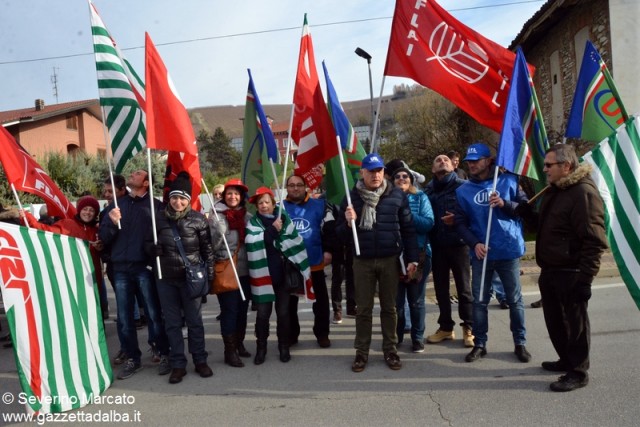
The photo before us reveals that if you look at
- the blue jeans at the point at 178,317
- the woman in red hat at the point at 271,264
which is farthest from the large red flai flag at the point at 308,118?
the blue jeans at the point at 178,317

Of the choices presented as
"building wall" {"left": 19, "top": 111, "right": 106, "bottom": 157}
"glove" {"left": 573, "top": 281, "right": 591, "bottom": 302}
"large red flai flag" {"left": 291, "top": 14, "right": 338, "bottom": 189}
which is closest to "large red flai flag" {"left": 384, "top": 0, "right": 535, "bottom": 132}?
"large red flai flag" {"left": 291, "top": 14, "right": 338, "bottom": 189}

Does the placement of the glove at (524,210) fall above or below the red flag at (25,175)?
below

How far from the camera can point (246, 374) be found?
464 cm

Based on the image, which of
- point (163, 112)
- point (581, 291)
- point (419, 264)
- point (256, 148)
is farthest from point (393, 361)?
point (163, 112)

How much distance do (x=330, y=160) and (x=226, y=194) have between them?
1.23m

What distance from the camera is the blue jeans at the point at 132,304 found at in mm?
4734

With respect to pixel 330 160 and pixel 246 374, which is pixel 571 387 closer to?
pixel 246 374

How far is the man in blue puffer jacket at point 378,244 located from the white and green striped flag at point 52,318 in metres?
2.33

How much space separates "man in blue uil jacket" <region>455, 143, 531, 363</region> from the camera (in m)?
4.52

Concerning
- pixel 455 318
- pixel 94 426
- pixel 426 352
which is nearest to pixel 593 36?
pixel 455 318

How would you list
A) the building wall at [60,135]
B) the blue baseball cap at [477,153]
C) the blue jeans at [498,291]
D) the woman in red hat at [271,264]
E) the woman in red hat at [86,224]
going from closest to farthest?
the blue baseball cap at [477,153] → the woman in red hat at [271,264] → the woman in red hat at [86,224] → the blue jeans at [498,291] → the building wall at [60,135]

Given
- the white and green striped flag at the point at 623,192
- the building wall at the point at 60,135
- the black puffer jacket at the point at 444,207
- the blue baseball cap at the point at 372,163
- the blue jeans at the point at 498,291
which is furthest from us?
the building wall at the point at 60,135

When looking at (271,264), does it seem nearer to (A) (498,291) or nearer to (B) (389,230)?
(B) (389,230)

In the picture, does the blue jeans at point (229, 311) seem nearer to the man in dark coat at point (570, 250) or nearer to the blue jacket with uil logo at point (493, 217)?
the blue jacket with uil logo at point (493, 217)
